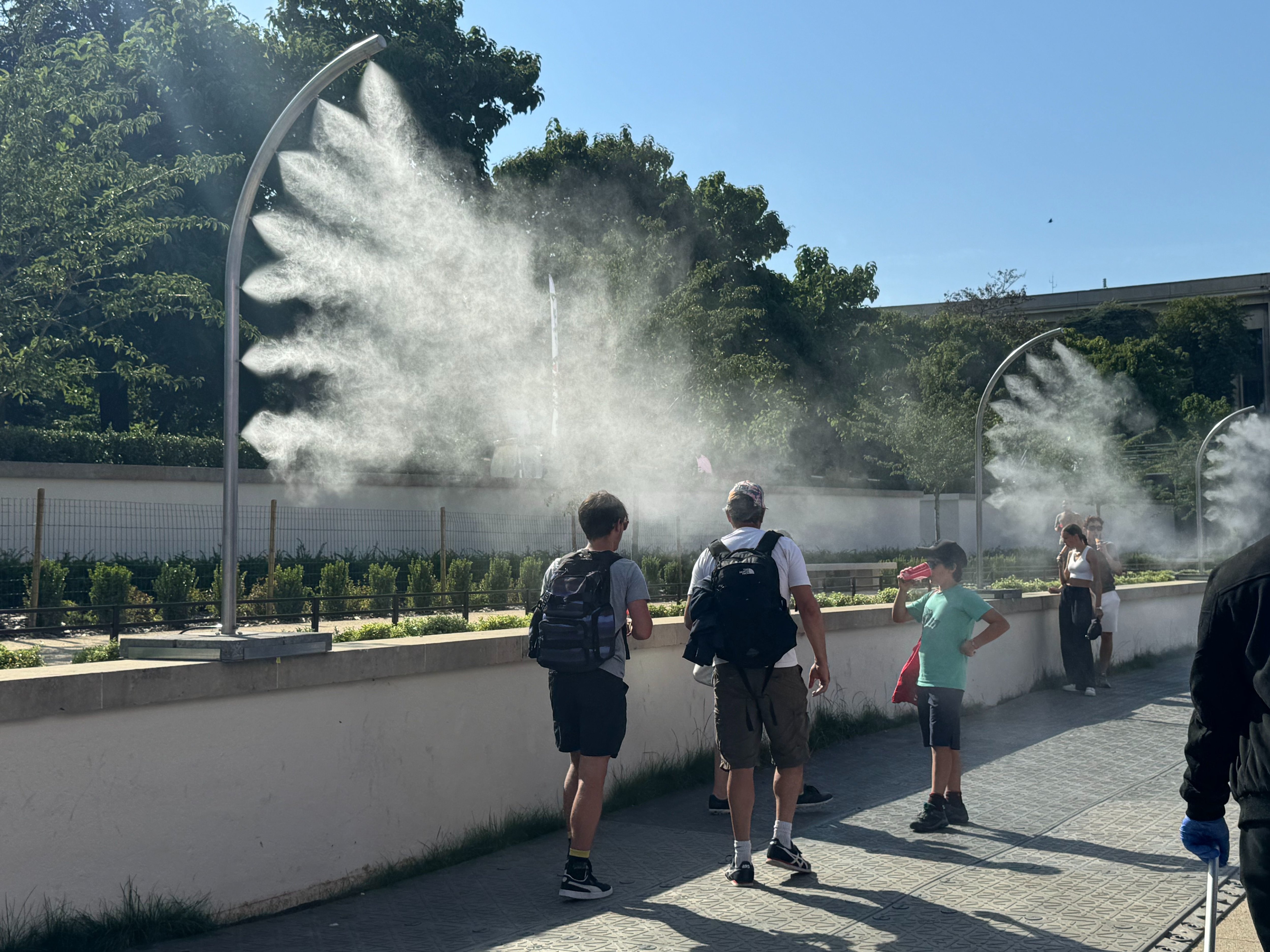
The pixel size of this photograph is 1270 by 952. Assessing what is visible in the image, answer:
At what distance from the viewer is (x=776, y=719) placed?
17.8ft

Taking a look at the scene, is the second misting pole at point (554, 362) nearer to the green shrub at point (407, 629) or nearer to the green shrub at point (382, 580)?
the green shrub at point (382, 580)

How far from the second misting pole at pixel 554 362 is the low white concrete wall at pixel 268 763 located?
681 inches

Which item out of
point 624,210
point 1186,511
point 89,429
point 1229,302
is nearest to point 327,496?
point 89,429

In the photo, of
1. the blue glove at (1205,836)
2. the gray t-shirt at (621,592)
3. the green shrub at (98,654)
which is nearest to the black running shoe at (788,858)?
the gray t-shirt at (621,592)

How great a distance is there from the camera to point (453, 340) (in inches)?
970

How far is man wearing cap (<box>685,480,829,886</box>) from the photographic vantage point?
5375 mm

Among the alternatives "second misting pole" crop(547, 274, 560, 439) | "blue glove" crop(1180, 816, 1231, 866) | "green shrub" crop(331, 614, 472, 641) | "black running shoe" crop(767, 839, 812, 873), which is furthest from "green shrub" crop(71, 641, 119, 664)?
"second misting pole" crop(547, 274, 560, 439)

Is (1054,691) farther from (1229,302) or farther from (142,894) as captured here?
(1229,302)

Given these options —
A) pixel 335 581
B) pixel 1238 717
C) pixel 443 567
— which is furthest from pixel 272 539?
pixel 1238 717

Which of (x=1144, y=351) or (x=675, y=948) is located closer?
(x=675, y=948)

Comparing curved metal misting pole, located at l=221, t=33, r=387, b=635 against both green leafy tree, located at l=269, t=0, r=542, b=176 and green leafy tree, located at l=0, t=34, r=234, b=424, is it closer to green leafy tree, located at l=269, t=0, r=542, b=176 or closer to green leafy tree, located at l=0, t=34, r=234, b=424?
green leafy tree, located at l=0, t=34, r=234, b=424

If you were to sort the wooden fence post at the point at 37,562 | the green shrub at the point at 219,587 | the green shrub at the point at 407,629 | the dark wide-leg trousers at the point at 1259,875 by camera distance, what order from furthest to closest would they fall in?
the wooden fence post at the point at 37,562 < the green shrub at the point at 219,587 < the green shrub at the point at 407,629 < the dark wide-leg trousers at the point at 1259,875

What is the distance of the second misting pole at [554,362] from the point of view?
24312 mm

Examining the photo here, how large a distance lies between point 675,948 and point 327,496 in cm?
1962
